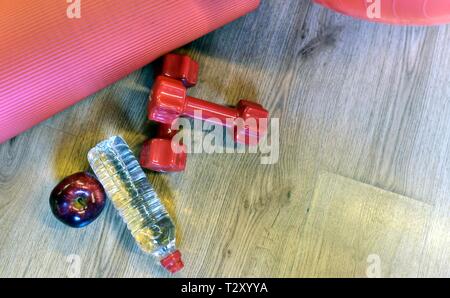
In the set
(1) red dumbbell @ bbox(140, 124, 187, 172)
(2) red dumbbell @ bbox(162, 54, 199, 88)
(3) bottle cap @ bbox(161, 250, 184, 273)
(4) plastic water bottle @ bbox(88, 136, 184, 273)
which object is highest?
(2) red dumbbell @ bbox(162, 54, 199, 88)

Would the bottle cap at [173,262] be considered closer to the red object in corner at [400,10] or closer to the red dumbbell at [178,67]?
the red dumbbell at [178,67]

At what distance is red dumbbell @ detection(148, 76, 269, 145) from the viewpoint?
1.93ft

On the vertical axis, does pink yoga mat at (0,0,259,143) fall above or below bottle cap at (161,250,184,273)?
above

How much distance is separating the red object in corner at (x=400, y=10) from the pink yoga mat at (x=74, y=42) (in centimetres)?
19

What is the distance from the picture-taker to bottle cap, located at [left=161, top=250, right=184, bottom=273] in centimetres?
63

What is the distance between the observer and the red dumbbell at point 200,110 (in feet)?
1.93

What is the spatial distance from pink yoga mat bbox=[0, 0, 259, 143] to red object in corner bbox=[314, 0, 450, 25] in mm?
193

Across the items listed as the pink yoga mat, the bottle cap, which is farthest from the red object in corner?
the bottle cap

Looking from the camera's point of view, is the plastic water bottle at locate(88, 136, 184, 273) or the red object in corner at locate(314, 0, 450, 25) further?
the plastic water bottle at locate(88, 136, 184, 273)

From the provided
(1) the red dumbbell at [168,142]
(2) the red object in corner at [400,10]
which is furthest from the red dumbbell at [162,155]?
(2) the red object in corner at [400,10]

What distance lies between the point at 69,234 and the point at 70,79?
0.27 m

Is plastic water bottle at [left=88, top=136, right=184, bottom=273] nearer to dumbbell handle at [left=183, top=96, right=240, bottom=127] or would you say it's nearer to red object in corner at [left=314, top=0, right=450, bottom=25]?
dumbbell handle at [left=183, top=96, right=240, bottom=127]

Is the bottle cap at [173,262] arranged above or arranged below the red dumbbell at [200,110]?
below

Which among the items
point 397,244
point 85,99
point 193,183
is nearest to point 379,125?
point 397,244
